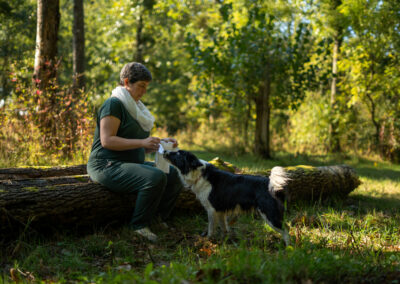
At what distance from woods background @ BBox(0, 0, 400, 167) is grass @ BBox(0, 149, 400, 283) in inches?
122

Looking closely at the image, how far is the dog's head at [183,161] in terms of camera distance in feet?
12.6

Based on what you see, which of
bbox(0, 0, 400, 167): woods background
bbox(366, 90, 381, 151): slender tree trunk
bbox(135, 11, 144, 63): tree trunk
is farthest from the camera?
bbox(135, 11, 144, 63): tree trunk

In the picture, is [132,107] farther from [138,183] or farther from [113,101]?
[138,183]

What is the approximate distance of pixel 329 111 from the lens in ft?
37.9

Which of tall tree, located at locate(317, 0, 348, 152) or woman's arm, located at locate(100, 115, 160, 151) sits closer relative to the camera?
woman's arm, located at locate(100, 115, 160, 151)

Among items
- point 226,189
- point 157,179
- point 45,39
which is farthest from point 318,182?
point 45,39

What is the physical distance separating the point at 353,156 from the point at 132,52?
1137cm

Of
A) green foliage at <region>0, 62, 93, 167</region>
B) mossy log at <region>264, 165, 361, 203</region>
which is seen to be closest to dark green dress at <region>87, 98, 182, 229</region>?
mossy log at <region>264, 165, 361, 203</region>

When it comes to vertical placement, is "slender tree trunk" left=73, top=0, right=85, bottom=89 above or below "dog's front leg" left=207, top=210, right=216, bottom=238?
above

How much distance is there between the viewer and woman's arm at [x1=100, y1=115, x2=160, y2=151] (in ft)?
11.8

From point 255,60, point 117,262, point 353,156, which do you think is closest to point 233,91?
point 255,60

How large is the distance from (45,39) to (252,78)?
17.4ft

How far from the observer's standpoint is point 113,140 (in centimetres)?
360

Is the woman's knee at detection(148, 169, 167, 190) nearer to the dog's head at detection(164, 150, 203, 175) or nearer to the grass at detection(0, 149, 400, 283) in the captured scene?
the dog's head at detection(164, 150, 203, 175)
